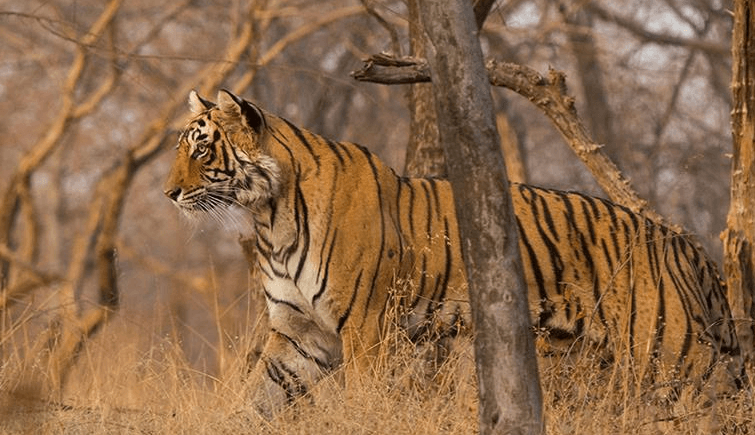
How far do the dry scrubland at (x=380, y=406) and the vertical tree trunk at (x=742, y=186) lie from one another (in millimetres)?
967

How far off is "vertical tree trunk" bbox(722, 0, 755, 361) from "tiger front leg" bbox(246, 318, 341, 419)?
6.15 feet

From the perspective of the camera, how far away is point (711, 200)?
17.1 metres

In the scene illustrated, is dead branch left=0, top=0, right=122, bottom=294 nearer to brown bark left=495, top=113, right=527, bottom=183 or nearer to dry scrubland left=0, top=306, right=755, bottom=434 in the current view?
brown bark left=495, top=113, right=527, bottom=183

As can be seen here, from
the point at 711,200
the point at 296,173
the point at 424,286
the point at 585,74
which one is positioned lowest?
the point at 424,286

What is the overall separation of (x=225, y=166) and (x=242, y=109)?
0.25 meters

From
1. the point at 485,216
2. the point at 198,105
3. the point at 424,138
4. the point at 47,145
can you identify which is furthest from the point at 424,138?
the point at 47,145

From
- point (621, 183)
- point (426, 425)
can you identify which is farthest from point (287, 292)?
point (621, 183)

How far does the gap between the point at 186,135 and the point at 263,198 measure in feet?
1.45

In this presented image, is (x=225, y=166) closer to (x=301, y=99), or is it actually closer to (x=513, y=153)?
(x=513, y=153)

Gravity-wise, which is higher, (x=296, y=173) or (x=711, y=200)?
(x=711, y=200)

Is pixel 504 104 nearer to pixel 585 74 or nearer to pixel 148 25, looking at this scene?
pixel 585 74

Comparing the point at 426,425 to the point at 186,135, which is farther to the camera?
the point at 186,135

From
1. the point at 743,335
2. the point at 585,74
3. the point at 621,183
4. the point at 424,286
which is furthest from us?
the point at 585,74

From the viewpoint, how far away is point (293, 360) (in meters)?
5.93
